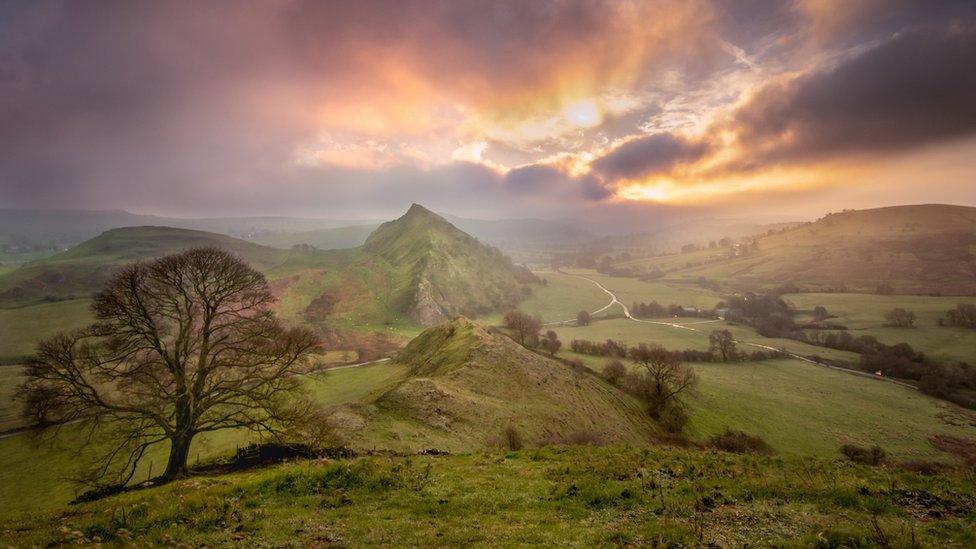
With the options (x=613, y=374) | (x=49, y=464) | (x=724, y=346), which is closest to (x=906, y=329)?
(x=724, y=346)

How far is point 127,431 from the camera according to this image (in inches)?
958

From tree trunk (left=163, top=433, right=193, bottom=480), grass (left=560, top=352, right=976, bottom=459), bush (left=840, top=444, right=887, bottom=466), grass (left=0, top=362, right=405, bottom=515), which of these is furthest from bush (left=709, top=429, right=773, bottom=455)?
Answer: tree trunk (left=163, top=433, right=193, bottom=480)

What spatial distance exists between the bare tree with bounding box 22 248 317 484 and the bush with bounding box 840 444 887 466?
79.7 metres

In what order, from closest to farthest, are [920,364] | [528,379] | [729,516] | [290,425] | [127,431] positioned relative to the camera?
[729,516], [127,431], [290,425], [528,379], [920,364]

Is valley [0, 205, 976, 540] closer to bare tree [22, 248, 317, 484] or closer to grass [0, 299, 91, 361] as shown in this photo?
grass [0, 299, 91, 361]

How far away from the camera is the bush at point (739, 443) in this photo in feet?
165

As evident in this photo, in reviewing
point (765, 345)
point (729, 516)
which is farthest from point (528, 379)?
point (765, 345)

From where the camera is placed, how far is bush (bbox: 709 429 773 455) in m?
50.3

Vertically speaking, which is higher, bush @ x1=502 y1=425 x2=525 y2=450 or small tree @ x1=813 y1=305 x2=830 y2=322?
bush @ x1=502 y1=425 x2=525 y2=450

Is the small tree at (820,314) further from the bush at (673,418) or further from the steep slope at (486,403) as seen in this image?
the steep slope at (486,403)

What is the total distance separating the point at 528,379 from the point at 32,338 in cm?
15867

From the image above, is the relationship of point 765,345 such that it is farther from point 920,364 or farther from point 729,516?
point 729,516

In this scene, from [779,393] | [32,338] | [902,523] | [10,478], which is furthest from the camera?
[32,338]

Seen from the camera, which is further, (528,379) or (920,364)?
(920,364)
